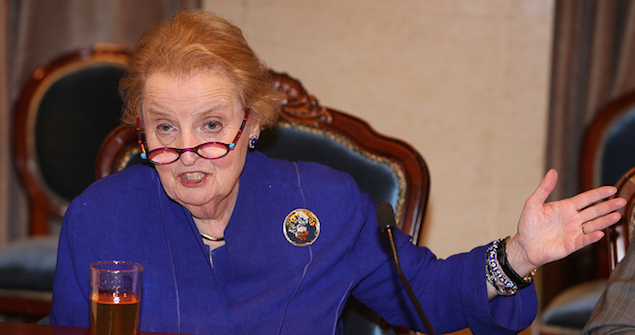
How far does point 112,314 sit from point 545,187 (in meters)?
0.99

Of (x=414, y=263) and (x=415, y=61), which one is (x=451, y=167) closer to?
(x=415, y=61)

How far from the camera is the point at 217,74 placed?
1.79m

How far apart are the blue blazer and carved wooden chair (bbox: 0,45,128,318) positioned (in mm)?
1731

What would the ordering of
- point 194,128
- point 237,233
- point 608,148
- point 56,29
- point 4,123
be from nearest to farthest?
point 194,128 < point 237,233 < point 608,148 < point 4,123 < point 56,29

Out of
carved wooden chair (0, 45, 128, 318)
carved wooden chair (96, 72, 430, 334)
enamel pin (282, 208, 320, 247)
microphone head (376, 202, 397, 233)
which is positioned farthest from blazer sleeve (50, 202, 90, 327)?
carved wooden chair (0, 45, 128, 318)

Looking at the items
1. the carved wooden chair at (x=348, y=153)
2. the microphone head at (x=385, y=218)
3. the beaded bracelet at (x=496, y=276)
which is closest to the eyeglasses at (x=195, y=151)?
the carved wooden chair at (x=348, y=153)

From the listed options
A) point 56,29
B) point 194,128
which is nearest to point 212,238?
point 194,128

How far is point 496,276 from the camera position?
5.88 ft

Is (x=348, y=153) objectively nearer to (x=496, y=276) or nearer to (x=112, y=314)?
(x=496, y=276)

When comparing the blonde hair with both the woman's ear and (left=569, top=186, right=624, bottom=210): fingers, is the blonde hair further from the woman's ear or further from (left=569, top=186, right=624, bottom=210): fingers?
(left=569, top=186, right=624, bottom=210): fingers

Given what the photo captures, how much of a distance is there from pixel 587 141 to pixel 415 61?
0.87m

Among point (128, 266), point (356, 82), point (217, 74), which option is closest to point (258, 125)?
point (217, 74)

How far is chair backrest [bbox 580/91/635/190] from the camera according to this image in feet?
10.6

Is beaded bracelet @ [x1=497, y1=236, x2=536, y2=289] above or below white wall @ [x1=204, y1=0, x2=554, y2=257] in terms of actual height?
below
